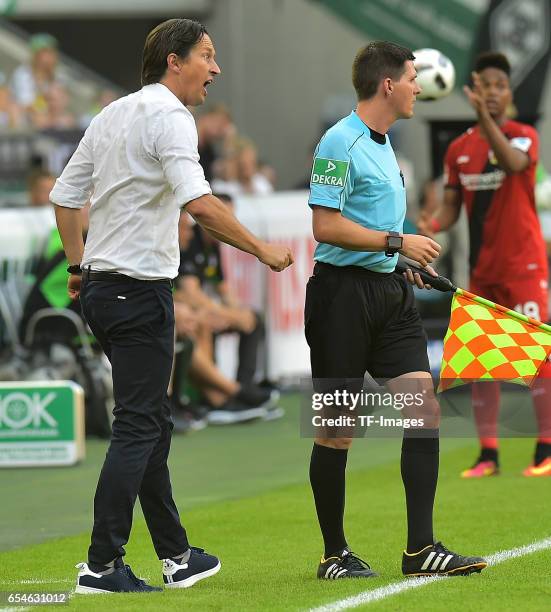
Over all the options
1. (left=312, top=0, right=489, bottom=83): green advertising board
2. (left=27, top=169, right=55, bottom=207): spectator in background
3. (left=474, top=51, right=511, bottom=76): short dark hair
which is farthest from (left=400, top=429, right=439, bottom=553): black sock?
(left=312, top=0, right=489, bottom=83): green advertising board

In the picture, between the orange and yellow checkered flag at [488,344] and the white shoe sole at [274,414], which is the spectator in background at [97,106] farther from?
the orange and yellow checkered flag at [488,344]

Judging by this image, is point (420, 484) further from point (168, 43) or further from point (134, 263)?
point (168, 43)

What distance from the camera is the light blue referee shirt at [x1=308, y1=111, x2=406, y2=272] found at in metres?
6.09

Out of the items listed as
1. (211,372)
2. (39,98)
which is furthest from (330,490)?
(39,98)

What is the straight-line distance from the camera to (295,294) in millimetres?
14836

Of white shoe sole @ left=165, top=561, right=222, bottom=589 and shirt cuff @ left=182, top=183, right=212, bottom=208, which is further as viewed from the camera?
Result: white shoe sole @ left=165, top=561, right=222, bottom=589

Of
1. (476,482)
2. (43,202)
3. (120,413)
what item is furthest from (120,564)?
(43,202)

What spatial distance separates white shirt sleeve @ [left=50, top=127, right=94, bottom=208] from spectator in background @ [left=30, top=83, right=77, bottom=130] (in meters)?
12.8

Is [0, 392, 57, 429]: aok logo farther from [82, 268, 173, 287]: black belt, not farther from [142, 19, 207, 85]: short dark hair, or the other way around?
[142, 19, 207, 85]: short dark hair

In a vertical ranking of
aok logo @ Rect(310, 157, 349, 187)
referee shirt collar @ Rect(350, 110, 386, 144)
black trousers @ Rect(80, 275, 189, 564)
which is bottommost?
black trousers @ Rect(80, 275, 189, 564)

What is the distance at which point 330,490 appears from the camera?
628 cm

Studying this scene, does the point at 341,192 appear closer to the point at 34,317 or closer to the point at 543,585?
the point at 543,585

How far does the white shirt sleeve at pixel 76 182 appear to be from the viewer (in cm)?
615

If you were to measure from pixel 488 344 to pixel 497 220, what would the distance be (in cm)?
292
